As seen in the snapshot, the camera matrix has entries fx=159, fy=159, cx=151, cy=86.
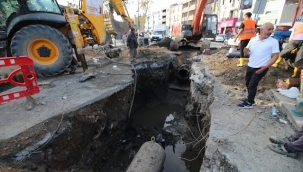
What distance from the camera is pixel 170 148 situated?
176 inches

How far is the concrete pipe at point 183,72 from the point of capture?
24.6 feet

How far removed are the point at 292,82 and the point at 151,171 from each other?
3.48 meters

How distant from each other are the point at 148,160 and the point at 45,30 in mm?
4471

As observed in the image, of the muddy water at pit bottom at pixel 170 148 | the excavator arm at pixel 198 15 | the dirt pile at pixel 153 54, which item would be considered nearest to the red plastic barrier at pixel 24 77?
the muddy water at pit bottom at pixel 170 148

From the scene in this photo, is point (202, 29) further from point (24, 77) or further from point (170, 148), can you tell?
point (24, 77)

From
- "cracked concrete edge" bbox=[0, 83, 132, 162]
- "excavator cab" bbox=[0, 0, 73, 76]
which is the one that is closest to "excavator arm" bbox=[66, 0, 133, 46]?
"excavator cab" bbox=[0, 0, 73, 76]

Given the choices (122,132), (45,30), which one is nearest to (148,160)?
(122,132)

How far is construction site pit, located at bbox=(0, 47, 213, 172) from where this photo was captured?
2416 mm

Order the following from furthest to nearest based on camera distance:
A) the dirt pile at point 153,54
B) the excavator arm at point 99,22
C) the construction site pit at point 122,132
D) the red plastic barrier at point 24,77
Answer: the dirt pile at point 153,54 < the excavator arm at point 99,22 < the red plastic barrier at point 24,77 < the construction site pit at point 122,132

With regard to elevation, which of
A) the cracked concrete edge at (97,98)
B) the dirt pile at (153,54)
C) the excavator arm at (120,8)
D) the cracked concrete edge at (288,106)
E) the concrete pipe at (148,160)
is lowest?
the concrete pipe at (148,160)

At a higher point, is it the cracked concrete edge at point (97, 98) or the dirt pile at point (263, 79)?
the dirt pile at point (263, 79)

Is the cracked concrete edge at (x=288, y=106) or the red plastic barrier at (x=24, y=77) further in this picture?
the red plastic barrier at (x=24, y=77)

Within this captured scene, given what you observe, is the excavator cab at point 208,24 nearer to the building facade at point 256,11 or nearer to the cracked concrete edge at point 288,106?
the building facade at point 256,11

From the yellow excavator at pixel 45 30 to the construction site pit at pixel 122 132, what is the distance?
87.6 inches
